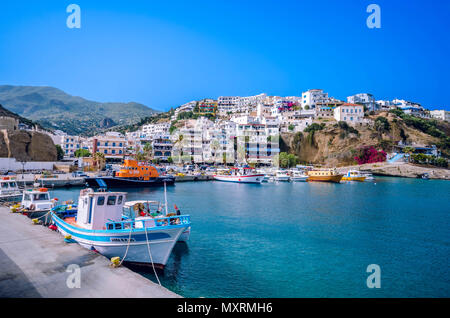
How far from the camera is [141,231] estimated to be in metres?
11.3

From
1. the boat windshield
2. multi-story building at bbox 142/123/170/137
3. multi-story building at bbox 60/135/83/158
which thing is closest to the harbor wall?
multi-story building at bbox 60/135/83/158

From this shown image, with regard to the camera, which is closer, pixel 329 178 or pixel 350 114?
pixel 329 178

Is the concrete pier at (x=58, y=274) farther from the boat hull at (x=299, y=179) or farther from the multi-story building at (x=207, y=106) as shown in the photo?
the multi-story building at (x=207, y=106)

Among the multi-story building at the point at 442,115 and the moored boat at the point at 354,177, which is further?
the multi-story building at the point at 442,115

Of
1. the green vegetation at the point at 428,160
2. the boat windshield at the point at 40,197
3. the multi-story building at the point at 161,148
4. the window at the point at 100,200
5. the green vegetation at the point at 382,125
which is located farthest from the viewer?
the green vegetation at the point at 382,125

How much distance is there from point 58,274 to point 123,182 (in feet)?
120

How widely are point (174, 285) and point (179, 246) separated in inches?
172

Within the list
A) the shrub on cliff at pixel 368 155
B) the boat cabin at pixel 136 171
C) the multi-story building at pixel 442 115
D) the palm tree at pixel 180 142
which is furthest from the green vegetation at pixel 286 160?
the multi-story building at pixel 442 115

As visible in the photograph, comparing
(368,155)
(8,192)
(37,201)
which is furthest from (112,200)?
(368,155)

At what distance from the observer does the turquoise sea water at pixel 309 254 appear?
1083 cm

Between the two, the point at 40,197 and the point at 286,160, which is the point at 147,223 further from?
the point at 286,160

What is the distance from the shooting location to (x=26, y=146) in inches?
2130

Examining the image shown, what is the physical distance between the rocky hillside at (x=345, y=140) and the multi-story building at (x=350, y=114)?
338cm

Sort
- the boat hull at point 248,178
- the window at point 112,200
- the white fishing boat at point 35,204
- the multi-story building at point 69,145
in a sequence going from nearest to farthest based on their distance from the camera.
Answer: the window at point 112,200, the white fishing boat at point 35,204, the boat hull at point 248,178, the multi-story building at point 69,145
